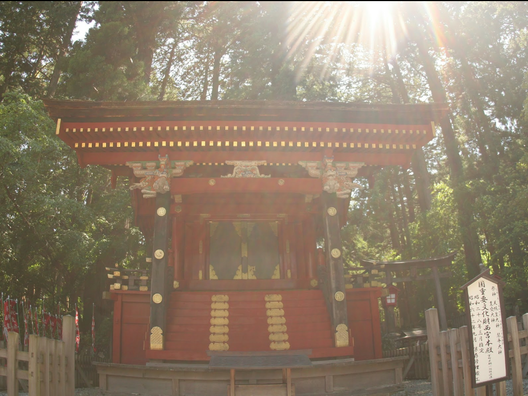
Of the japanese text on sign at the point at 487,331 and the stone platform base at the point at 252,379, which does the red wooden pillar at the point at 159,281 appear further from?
the japanese text on sign at the point at 487,331

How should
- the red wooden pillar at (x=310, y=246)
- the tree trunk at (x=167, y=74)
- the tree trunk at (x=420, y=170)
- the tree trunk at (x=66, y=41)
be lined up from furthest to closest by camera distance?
the tree trunk at (x=167, y=74) < the tree trunk at (x=420, y=170) < the tree trunk at (x=66, y=41) < the red wooden pillar at (x=310, y=246)

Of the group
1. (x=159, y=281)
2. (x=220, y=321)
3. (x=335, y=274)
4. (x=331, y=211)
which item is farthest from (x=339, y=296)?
(x=159, y=281)

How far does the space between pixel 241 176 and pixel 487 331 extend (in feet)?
20.0

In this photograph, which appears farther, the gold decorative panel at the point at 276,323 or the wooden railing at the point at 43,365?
the gold decorative panel at the point at 276,323

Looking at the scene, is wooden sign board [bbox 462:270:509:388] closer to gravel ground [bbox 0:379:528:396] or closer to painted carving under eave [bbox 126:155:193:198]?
gravel ground [bbox 0:379:528:396]

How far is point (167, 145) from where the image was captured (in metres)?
10.1

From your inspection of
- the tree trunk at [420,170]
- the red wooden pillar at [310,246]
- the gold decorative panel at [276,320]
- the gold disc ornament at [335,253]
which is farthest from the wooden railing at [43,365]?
the tree trunk at [420,170]

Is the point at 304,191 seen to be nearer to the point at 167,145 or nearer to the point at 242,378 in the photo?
the point at 167,145

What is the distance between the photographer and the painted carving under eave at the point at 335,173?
10305mm

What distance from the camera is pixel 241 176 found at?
10.3 meters

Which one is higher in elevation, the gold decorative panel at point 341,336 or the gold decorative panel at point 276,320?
the gold decorative panel at point 276,320

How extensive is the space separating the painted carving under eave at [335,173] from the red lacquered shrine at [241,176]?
0.02m

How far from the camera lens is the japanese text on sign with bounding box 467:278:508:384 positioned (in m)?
5.53

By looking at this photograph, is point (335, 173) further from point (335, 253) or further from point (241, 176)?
point (241, 176)
